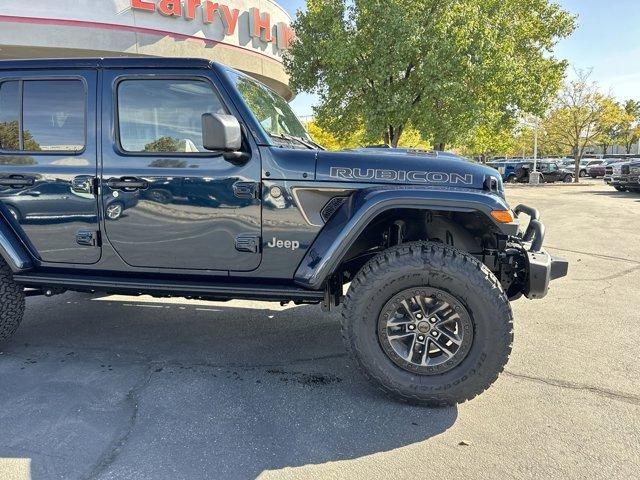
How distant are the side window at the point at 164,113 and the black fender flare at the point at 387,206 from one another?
1099 mm

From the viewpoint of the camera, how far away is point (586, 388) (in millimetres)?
2951

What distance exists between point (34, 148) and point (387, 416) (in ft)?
10.0

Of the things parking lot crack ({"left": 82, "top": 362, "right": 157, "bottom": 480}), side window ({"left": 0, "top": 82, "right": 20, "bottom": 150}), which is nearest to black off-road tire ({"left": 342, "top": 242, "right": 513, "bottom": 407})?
parking lot crack ({"left": 82, "top": 362, "right": 157, "bottom": 480})

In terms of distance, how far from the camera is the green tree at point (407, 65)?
12.7 m

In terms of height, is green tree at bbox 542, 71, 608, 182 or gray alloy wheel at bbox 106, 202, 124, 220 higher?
green tree at bbox 542, 71, 608, 182

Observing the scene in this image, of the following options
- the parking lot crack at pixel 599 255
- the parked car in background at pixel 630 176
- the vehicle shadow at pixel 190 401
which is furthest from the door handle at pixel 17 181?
the parked car in background at pixel 630 176

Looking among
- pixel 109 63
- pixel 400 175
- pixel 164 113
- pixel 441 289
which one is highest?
pixel 109 63

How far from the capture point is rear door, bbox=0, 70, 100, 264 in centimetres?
307

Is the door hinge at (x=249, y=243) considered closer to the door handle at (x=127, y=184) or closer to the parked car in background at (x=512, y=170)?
the door handle at (x=127, y=184)

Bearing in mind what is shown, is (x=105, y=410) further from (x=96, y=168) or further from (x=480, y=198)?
(x=480, y=198)

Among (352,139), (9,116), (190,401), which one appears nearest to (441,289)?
(190,401)

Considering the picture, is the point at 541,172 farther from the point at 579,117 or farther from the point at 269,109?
the point at 269,109

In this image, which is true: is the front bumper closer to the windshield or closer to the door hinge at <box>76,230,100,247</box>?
the windshield

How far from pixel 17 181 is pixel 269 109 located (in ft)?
6.13
